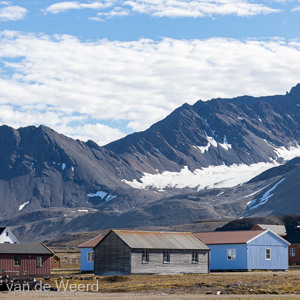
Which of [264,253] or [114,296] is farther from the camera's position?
[264,253]

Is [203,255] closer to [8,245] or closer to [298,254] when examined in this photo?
[8,245]

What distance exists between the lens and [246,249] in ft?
257

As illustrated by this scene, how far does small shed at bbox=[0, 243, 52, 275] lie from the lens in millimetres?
69938

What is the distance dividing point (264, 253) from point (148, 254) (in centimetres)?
1904

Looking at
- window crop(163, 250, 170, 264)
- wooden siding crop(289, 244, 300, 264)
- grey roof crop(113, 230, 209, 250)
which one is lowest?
wooden siding crop(289, 244, 300, 264)

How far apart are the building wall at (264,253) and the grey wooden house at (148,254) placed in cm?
948

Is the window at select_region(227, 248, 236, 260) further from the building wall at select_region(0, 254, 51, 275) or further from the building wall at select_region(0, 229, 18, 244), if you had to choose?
the building wall at select_region(0, 229, 18, 244)

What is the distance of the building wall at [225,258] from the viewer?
78562 mm

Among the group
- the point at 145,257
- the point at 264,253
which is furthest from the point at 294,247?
the point at 145,257

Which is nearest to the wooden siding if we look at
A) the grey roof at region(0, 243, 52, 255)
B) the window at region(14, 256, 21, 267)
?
Result: the grey roof at region(0, 243, 52, 255)

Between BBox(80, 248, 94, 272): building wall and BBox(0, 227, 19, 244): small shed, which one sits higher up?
BBox(0, 227, 19, 244): small shed

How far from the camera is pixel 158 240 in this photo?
69.2 metres

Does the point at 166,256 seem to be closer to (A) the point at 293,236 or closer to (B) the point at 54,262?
(B) the point at 54,262

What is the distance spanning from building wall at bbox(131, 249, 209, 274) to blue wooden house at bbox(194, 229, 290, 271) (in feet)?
27.8
